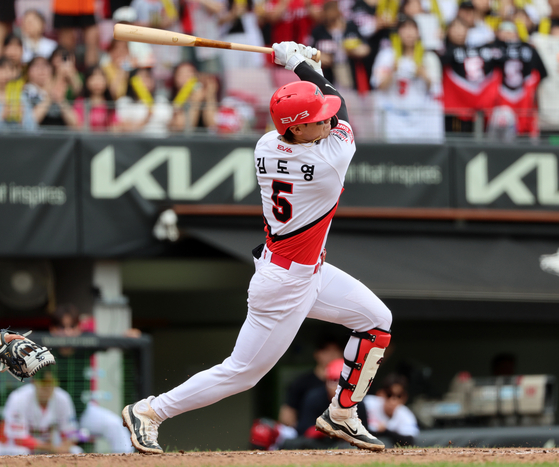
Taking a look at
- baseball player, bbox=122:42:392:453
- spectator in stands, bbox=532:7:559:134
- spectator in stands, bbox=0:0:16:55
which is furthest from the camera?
spectator in stands, bbox=532:7:559:134

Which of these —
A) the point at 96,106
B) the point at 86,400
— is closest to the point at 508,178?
the point at 96,106

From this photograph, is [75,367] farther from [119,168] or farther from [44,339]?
[119,168]

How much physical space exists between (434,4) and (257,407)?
594 cm

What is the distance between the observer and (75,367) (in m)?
7.91

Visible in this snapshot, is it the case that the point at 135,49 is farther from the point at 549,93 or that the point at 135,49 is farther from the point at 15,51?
the point at 549,93

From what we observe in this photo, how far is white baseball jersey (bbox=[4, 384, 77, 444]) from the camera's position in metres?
7.39

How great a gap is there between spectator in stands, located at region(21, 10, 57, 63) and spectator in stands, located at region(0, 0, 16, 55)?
6.6 inches

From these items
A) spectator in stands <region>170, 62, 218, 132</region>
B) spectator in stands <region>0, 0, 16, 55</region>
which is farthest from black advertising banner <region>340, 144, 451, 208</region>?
spectator in stands <region>0, 0, 16, 55</region>

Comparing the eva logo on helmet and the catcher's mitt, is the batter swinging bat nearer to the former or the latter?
the eva logo on helmet

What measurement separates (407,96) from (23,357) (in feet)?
21.3

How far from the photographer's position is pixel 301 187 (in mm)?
4840

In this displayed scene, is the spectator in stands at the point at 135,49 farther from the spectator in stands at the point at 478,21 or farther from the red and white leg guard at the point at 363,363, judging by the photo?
the red and white leg guard at the point at 363,363

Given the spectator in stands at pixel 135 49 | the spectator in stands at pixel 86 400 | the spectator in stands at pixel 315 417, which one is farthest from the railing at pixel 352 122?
the spectator in stands at pixel 315 417


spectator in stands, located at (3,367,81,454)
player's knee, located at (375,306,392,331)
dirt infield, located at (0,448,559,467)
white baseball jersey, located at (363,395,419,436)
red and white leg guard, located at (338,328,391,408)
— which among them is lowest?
white baseball jersey, located at (363,395,419,436)
